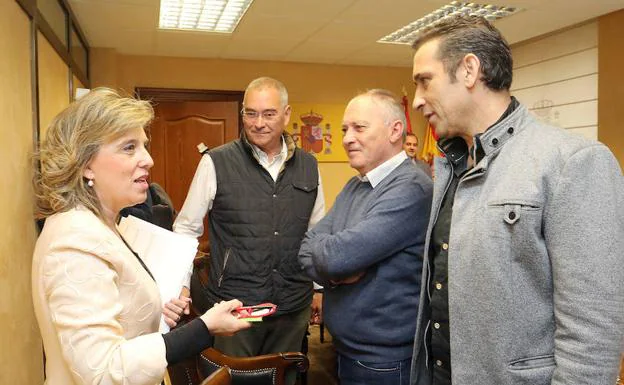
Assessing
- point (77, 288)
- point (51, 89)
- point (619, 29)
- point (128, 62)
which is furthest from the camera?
point (128, 62)

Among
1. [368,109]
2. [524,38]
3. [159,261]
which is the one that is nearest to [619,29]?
[524,38]

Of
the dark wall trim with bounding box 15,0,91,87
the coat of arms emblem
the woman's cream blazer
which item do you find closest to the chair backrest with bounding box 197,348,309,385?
the woman's cream blazer

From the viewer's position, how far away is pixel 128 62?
16.9ft

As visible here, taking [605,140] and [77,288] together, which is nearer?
[77,288]

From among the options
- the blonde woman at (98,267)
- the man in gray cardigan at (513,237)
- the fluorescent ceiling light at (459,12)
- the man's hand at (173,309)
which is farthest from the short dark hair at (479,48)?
the fluorescent ceiling light at (459,12)

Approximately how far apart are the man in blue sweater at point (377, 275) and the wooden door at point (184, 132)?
3850 mm

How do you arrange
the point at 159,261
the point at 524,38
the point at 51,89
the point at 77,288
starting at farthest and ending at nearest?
1. the point at 524,38
2. the point at 51,89
3. the point at 159,261
4. the point at 77,288

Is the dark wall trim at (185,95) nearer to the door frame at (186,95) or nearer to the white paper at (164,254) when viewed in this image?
the door frame at (186,95)

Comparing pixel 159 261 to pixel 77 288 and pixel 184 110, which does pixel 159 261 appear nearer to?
pixel 77 288

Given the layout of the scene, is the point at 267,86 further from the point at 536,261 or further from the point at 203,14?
the point at 203,14

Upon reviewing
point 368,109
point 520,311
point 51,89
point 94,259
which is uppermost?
point 51,89

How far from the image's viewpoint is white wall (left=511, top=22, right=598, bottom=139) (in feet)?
13.9

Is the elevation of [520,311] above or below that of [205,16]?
below

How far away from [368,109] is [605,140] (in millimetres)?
3116
